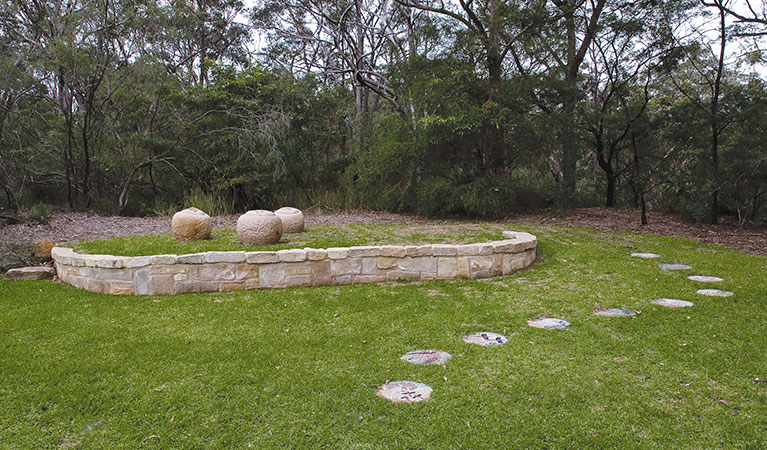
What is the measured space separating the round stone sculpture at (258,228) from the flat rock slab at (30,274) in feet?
7.09

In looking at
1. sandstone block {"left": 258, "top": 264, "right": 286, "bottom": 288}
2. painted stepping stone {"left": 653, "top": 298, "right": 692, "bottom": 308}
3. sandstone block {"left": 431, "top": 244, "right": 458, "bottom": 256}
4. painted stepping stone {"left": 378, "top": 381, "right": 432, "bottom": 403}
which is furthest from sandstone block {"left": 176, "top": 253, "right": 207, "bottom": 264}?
painted stepping stone {"left": 653, "top": 298, "right": 692, "bottom": 308}

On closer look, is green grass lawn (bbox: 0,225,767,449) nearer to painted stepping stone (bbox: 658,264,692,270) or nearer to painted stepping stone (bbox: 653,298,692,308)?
painted stepping stone (bbox: 653,298,692,308)

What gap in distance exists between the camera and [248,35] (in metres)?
18.1

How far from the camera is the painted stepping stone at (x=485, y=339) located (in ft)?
10.6

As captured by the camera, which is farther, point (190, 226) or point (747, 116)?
point (747, 116)

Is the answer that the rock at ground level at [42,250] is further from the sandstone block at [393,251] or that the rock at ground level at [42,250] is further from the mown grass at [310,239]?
the sandstone block at [393,251]

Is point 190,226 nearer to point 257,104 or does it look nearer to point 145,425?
point 145,425

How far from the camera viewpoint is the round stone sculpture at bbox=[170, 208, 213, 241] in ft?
21.6

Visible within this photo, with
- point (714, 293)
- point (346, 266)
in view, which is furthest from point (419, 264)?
point (714, 293)

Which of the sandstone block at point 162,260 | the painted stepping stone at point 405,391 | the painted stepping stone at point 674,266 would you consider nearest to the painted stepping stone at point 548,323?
the painted stepping stone at point 405,391

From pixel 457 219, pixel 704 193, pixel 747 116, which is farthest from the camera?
pixel 457 219

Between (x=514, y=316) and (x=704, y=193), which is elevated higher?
(x=704, y=193)

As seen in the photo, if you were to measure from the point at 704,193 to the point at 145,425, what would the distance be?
10.1m

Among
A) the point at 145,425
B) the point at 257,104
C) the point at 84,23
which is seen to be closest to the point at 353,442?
the point at 145,425
